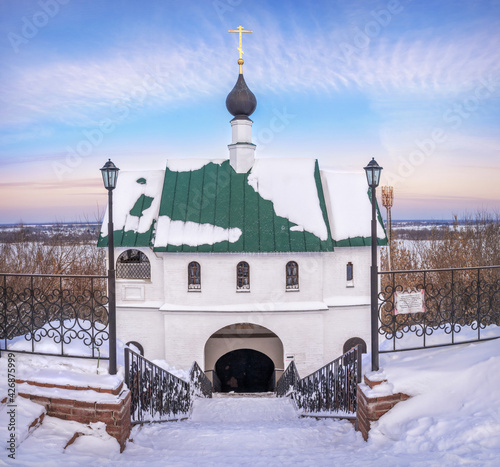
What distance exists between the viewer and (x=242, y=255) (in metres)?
14.4

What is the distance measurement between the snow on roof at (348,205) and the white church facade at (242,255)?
39 millimetres

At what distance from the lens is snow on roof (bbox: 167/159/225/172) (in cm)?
1628

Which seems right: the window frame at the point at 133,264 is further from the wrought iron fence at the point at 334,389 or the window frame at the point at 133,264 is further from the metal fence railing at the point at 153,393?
the wrought iron fence at the point at 334,389

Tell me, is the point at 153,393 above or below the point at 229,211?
below

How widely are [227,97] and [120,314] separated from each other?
9.26m

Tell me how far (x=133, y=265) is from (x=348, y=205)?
27.2ft

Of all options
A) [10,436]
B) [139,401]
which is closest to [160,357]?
[139,401]

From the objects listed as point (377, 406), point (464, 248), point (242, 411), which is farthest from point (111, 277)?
point (464, 248)

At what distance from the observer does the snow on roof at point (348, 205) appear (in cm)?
1512

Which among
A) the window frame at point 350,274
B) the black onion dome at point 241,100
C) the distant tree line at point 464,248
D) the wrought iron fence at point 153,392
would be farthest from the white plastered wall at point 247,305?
the distant tree line at point 464,248

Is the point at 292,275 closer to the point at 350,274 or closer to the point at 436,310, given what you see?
the point at 350,274

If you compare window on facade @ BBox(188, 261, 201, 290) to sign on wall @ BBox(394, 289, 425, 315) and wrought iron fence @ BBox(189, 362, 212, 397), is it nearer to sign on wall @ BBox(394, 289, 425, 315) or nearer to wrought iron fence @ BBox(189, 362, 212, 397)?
wrought iron fence @ BBox(189, 362, 212, 397)

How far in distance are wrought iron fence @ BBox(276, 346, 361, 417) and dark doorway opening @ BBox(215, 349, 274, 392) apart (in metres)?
8.21

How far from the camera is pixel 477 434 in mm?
4262
